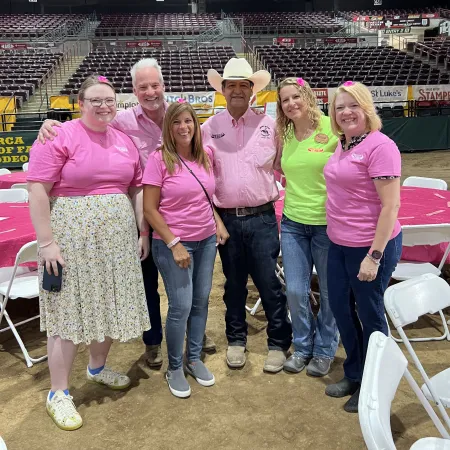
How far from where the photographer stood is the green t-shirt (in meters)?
2.51

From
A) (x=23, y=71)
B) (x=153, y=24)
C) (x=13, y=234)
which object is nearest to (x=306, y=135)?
(x=13, y=234)

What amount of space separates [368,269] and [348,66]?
1447 cm

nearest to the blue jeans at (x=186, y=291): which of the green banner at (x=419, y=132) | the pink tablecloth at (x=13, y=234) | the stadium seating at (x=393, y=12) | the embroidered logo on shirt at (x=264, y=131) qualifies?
the embroidered logo on shirt at (x=264, y=131)

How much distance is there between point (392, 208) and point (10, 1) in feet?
97.8

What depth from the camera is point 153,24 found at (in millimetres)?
22766

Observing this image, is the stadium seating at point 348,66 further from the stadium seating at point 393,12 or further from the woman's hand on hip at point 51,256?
the woman's hand on hip at point 51,256

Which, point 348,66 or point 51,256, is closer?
point 51,256

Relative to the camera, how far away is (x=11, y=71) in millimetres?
15102

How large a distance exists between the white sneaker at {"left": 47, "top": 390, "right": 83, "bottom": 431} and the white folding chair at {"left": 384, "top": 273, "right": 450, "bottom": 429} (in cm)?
158

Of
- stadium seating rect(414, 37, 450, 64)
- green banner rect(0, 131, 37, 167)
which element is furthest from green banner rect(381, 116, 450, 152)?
green banner rect(0, 131, 37, 167)

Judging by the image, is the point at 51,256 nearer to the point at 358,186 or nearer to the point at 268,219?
the point at 268,219

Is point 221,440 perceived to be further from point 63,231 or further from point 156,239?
point 63,231

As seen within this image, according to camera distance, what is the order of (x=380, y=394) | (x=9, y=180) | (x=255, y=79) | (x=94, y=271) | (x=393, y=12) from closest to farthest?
(x=380, y=394) < (x=94, y=271) < (x=255, y=79) < (x=9, y=180) < (x=393, y=12)

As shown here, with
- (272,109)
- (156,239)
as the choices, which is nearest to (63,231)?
(156,239)
